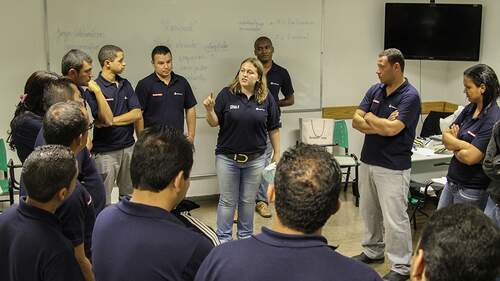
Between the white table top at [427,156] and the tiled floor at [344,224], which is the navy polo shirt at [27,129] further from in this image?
the white table top at [427,156]

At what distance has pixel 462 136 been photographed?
11.1ft

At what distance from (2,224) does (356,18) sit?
15.9ft

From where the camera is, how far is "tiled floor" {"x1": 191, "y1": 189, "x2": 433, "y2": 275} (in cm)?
434

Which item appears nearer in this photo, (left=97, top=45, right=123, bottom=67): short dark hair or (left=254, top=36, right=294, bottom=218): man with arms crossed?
(left=97, top=45, right=123, bottom=67): short dark hair

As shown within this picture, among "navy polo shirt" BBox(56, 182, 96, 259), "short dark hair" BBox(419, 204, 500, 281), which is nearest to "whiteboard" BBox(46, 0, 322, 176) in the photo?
"navy polo shirt" BBox(56, 182, 96, 259)

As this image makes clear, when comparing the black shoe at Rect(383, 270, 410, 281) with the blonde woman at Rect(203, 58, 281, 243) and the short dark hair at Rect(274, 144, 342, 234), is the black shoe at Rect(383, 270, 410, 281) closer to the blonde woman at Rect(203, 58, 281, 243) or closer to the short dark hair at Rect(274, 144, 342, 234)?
the blonde woman at Rect(203, 58, 281, 243)

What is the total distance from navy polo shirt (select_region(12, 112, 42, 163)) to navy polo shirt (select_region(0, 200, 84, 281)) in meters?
0.93

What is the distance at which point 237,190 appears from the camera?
159 inches

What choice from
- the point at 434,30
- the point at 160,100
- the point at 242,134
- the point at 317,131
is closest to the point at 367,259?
the point at 242,134

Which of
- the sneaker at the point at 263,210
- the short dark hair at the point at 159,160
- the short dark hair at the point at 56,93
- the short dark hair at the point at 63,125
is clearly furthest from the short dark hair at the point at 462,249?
the sneaker at the point at 263,210

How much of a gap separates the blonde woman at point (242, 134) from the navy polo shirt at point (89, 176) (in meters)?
1.43

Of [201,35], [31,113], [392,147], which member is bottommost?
[392,147]

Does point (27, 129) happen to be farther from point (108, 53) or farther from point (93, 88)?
point (108, 53)

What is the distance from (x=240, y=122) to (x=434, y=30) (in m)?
3.01
